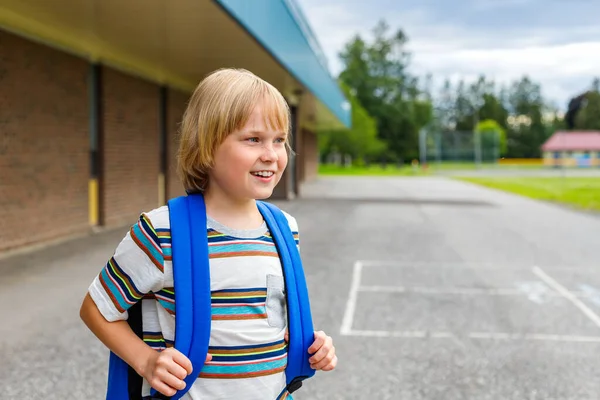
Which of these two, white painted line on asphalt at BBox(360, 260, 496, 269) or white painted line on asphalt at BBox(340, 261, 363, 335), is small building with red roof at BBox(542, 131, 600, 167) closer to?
white painted line on asphalt at BBox(360, 260, 496, 269)

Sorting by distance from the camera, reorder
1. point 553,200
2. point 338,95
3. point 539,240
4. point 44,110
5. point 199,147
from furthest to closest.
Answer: point 338,95, point 553,200, point 539,240, point 44,110, point 199,147

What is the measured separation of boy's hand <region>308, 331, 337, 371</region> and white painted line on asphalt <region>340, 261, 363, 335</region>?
424cm

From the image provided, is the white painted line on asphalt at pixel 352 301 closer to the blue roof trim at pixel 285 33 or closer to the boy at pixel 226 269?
the blue roof trim at pixel 285 33

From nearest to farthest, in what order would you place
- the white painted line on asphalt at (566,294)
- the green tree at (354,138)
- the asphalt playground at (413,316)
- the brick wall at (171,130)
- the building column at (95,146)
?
1. the asphalt playground at (413,316)
2. the white painted line on asphalt at (566,294)
3. the building column at (95,146)
4. the brick wall at (171,130)
5. the green tree at (354,138)

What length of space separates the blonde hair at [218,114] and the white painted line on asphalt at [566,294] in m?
5.51

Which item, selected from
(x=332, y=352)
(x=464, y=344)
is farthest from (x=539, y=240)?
(x=332, y=352)

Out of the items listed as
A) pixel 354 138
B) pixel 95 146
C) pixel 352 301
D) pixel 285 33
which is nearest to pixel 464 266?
pixel 352 301

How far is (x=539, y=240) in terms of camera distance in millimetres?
12617

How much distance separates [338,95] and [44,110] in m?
21.1

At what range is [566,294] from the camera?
7.77 metres

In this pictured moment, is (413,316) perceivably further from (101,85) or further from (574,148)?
(574,148)

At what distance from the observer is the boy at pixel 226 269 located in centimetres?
167

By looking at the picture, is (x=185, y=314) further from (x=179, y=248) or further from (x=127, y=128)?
(x=127, y=128)

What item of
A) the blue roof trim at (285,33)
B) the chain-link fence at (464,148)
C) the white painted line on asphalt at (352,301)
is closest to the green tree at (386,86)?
the chain-link fence at (464,148)
